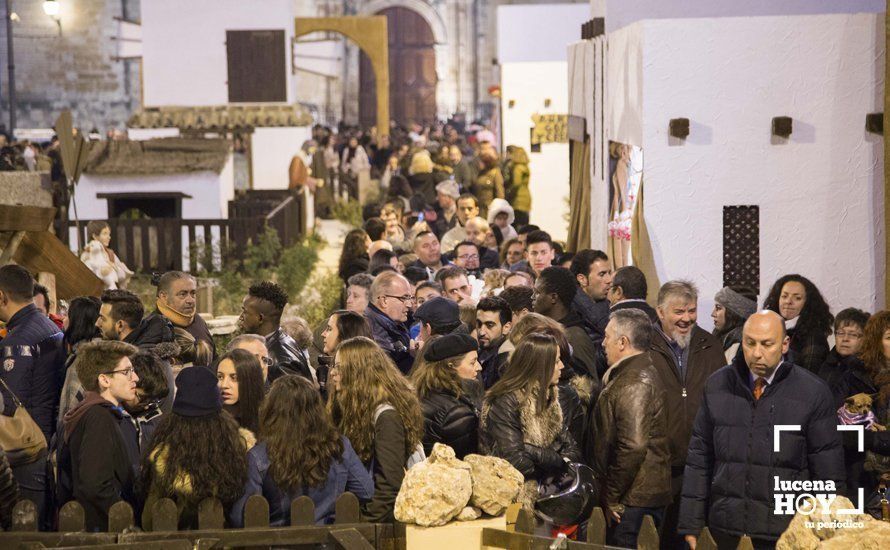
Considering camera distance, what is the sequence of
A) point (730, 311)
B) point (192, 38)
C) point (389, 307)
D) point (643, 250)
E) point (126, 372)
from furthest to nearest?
point (192, 38) < point (643, 250) < point (389, 307) < point (730, 311) < point (126, 372)

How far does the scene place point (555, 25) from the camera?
2184 centimetres

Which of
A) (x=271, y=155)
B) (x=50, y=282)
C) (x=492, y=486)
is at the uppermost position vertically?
(x=271, y=155)

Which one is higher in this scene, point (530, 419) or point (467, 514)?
point (530, 419)

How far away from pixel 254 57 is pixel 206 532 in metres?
18.4

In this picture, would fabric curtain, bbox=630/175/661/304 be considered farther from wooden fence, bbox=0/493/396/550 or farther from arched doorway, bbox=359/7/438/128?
arched doorway, bbox=359/7/438/128

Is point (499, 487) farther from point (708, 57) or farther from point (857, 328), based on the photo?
Result: point (708, 57)

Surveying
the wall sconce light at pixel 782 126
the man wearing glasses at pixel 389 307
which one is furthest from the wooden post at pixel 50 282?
the wall sconce light at pixel 782 126

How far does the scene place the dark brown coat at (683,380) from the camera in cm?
656

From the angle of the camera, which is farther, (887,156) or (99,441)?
(887,156)

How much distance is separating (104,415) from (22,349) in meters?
2.05

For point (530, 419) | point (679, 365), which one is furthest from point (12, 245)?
point (679, 365)

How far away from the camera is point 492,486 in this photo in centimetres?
495

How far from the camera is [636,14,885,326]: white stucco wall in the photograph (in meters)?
9.33

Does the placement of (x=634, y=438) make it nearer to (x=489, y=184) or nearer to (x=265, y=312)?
(x=265, y=312)
